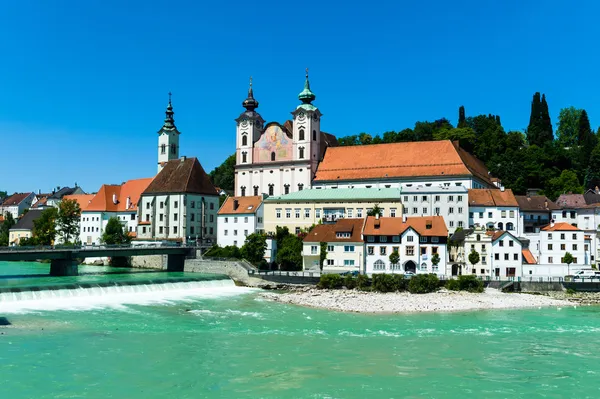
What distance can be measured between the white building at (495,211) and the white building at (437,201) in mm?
1309

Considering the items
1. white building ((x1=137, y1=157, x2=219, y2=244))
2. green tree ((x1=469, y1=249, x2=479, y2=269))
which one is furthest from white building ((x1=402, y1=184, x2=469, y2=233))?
white building ((x1=137, y1=157, x2=219, y2=244))

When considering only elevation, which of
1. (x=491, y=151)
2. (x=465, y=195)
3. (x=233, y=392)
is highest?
(x=491, y=151)

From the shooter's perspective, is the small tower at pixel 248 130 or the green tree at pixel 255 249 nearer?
the green tree at pixel 255 249

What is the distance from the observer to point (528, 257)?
51.8 m

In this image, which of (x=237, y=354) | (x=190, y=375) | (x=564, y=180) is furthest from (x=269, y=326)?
(x=564, y=180)

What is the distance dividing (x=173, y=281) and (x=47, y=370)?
25.1 meters

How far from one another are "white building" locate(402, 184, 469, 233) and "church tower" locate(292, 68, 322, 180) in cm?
1569

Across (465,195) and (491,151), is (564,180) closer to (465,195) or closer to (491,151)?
(491,151)

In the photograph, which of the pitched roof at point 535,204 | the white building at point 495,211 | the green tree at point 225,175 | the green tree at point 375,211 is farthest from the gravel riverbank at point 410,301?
the green tree at point 225,175

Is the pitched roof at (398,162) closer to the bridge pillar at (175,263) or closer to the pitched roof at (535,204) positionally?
the pitched roof at (535,204)

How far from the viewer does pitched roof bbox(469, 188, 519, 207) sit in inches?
2331

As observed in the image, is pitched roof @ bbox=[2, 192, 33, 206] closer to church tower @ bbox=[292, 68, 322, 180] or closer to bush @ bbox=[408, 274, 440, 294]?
church tower @ bbox=[292, 68, 322, 180]

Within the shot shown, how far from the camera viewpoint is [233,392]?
20328mm

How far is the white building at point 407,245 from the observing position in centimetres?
4978
